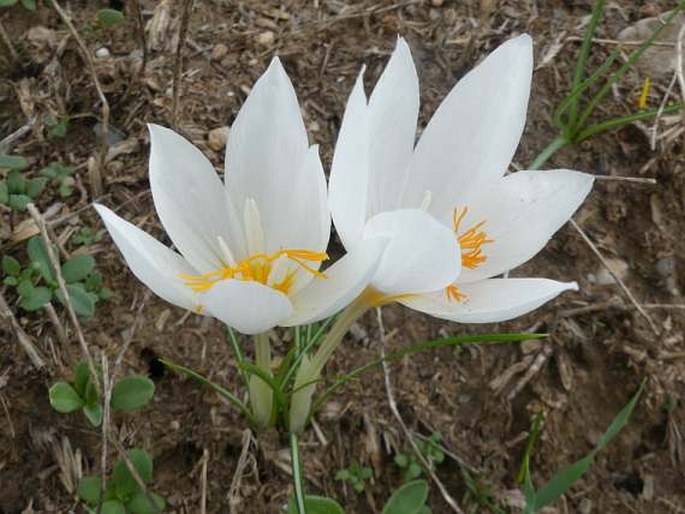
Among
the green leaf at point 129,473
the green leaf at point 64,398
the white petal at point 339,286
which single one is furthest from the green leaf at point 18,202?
the white petal at point 339,286

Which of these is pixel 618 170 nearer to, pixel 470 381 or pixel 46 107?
A: pixel 470 381

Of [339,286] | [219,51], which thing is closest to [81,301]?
[339,286]

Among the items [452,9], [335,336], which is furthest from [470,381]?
[452,9]

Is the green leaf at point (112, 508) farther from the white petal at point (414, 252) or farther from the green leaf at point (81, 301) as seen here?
the white petal at point (414, 252)

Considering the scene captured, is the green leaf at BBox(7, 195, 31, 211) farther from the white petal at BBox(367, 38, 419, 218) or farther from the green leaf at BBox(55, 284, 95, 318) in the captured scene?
the white petal at BBox(367, 38, 419, 218)

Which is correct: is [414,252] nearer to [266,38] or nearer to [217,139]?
[217,139]
